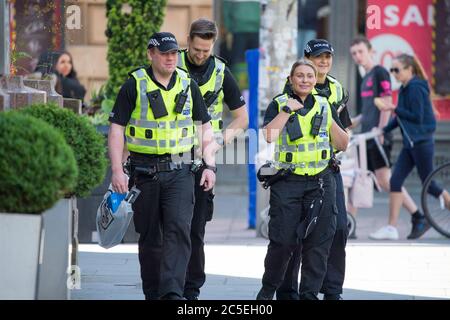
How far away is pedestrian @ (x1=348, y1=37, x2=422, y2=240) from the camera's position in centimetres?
1268

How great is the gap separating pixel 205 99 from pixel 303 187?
3.59 feet

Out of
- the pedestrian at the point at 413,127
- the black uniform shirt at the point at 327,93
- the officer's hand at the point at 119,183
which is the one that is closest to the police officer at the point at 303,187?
the black uniform shirt at the point at 327,93

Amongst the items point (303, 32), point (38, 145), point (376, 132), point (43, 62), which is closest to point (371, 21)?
point (303, 32)

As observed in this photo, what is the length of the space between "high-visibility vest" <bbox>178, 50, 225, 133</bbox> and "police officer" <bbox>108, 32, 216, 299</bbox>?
1.94 feet

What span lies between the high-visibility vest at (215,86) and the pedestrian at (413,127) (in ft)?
13.0

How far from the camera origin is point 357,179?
12430 millimetres

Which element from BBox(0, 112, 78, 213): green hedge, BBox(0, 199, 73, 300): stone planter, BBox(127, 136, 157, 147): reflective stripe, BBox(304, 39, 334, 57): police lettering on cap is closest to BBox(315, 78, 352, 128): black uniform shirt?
BBox(304, 39, 334, 57): police lettering on cap

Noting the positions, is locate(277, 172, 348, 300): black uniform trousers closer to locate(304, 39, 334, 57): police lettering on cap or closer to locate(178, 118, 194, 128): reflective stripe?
locate(304, 39, 334, 57): police lettering on cap

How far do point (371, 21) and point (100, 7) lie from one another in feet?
11.9

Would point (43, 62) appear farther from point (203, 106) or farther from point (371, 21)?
point (371, 21)

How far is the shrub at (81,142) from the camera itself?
319 inches

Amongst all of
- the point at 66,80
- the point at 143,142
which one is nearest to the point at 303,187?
the point at 143,142

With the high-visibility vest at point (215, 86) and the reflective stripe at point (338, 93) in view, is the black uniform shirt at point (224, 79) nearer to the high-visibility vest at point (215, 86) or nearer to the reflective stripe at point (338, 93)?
the high-visibility vest at point (215, 86)

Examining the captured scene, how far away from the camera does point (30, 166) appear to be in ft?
21.7
